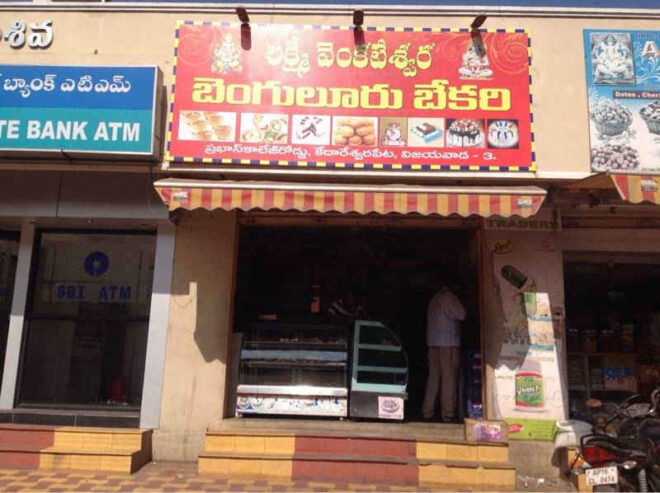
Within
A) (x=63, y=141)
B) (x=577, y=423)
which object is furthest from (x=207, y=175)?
(x=577, y=423)

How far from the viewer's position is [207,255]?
7039 mm

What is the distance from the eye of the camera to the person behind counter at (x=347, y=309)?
293 inches

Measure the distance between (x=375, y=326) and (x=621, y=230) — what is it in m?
3.33

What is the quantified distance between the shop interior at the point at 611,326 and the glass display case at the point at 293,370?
3168mm

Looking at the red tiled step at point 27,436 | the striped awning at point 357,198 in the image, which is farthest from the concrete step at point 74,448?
the striped awning at point 357,198

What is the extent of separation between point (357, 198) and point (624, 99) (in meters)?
3.47

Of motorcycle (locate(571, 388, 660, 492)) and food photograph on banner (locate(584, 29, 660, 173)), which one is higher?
food photograph on banner (locate(584, 29, 660, 173))

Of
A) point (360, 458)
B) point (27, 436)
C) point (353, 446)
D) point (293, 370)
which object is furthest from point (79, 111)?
point (360, 458)

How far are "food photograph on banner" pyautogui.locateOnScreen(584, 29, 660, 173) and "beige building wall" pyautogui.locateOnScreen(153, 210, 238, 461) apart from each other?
14.7ft

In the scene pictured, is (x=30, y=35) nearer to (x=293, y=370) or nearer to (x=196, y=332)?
(x=196, y=332)

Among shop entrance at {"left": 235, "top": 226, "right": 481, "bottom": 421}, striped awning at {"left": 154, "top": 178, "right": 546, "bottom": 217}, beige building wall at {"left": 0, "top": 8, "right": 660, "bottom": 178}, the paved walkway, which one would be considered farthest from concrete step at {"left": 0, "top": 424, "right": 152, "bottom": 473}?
beige building wall at {"left": 0, "top": 8, "right": 660, "bottom": 178}

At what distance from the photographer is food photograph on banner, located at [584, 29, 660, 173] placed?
6.62 metres

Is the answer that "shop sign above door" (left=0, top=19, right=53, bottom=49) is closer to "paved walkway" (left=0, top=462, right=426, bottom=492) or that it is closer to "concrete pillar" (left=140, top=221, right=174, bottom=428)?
"concrete pillar" (left=140, top=221, right=174, bottom=428)

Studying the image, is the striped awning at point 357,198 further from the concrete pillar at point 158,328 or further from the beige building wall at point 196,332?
the concrete pillar at point 158,328
